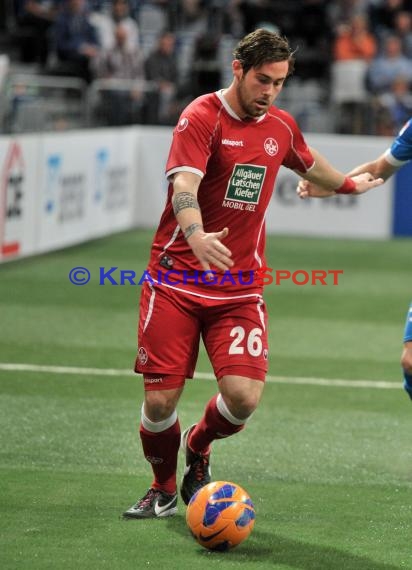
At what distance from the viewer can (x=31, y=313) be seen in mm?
11523

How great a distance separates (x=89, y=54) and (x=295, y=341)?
384 inches

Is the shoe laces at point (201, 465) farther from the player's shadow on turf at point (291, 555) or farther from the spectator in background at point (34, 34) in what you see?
the spectator in background at point (34, 34)

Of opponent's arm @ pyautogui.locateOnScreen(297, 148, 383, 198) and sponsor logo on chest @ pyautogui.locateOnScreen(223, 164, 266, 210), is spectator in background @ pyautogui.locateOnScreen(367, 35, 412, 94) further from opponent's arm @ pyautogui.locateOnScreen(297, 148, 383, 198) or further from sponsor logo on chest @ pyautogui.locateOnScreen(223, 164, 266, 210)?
sponsor logo on chest @ pyautogui.locateOnScreen(223, 164, 266, 210)

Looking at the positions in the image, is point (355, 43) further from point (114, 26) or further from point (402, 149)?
point (402, 149)

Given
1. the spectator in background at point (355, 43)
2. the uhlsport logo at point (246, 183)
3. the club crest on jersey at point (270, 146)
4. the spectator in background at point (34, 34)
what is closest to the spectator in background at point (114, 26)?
the spectator in background at point (34, 34)

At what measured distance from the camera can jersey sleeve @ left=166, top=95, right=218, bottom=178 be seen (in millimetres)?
5355

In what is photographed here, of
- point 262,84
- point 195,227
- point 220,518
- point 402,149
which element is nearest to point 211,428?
point 220,518

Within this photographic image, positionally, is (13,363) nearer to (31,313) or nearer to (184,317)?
(31,313)

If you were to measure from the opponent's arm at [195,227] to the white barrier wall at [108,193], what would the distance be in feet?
27.9

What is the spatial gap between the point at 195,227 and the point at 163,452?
126 cm

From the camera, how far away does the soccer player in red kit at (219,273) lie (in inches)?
215

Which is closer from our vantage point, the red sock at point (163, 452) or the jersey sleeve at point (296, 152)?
the red sock at point (163, 452)

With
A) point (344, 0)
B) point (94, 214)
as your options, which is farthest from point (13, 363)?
point (344, 0)

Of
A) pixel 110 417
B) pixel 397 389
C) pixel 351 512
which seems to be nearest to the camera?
pixel 351 512
